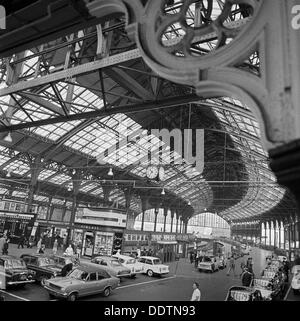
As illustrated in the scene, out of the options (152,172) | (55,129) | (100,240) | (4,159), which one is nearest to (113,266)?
(100,240)

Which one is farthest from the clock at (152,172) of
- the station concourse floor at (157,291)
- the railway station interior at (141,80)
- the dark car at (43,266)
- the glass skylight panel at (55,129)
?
the glass skylight panel at (55,129)

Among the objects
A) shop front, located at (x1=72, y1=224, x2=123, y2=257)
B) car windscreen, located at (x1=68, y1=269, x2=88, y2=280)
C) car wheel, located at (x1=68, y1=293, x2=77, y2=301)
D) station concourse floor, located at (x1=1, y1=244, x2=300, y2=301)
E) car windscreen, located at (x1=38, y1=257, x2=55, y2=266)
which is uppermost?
shop front, located at (x1=72, y1=224, x2=123, y2=257)

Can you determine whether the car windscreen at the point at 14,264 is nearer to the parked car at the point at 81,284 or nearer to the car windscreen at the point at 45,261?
the car windscreen at the point at 45,261

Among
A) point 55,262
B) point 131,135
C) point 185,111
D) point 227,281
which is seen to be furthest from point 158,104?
point 131,135

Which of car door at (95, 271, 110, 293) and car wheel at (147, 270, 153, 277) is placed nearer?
car door at (95, 271, 110, 293)

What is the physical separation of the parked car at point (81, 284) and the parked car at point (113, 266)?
4173 millimetres

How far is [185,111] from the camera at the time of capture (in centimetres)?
2945

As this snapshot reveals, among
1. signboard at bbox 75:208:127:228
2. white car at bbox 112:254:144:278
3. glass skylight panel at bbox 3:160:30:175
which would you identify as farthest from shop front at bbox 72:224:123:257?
glass skylight panel at bbox 3:160:30:175

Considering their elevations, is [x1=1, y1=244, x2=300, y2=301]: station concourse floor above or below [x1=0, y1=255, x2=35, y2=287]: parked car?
below

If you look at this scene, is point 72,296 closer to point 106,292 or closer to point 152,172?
point 106,292

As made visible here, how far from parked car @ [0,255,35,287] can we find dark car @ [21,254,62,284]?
0.90m

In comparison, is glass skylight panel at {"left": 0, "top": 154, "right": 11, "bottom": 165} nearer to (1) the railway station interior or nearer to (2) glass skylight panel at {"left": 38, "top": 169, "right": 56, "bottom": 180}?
(1) the railway station interior

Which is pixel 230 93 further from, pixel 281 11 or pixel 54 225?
pixel 54 225

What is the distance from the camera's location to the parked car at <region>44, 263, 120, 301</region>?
495 inches
